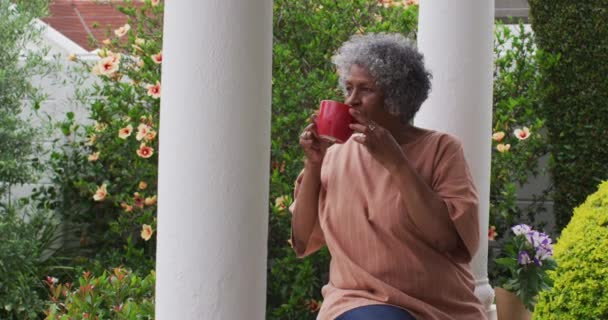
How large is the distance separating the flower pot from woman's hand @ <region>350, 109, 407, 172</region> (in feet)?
9.58

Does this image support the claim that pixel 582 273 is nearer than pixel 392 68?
No

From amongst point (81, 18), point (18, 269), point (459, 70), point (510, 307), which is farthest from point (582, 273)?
point (81, 18)

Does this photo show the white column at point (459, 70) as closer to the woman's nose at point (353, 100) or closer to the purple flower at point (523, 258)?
the purple flower at point (523, 258)

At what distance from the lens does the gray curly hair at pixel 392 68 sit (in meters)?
2.95

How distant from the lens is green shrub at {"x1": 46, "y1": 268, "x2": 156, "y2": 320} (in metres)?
4.47

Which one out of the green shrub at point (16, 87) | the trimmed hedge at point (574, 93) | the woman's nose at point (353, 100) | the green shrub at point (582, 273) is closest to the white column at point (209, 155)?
the woman's nose at point (353, 100)

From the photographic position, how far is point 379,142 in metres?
2.74

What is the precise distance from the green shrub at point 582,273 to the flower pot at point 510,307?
0.18 meters

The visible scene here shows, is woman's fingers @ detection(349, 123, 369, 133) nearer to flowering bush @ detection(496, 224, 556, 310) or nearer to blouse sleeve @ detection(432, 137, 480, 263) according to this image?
blouse sleeve @ detection(432, 137, 480, 263)

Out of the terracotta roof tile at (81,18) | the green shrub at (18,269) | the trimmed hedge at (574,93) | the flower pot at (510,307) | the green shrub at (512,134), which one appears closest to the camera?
the flower pot at (510,307)

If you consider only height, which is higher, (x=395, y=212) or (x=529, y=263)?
(x=395, y=212)

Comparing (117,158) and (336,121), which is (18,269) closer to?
(117,158)

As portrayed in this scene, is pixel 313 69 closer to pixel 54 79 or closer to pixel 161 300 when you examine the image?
pixel 54 79

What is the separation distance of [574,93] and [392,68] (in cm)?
409
